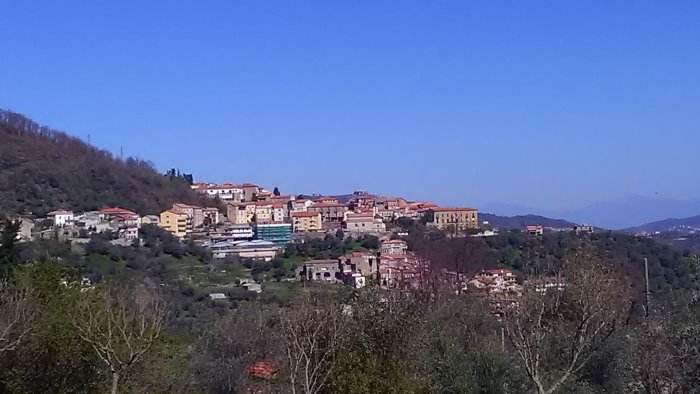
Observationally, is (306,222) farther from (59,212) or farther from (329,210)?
(59,212)

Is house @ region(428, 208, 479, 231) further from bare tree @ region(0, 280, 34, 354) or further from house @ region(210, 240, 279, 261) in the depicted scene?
bare tree @ region(0, 280, 34, 354)

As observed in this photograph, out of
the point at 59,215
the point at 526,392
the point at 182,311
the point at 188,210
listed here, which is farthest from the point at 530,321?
the point at 188,210

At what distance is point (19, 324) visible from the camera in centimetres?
1406

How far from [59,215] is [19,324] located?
Answer: 142 feet

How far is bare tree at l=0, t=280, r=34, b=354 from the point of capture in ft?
42.9

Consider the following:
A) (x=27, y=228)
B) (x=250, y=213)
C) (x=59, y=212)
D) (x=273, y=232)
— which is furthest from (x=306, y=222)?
(x=27, y=228)


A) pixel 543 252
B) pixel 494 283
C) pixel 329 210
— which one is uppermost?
pixel 329 210

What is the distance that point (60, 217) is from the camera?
5472 cm

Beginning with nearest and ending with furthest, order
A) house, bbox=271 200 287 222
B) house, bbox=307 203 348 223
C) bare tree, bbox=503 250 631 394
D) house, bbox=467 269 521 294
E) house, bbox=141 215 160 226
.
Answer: bare tree, bbox=503 250 631 394 → house, bbox=467 269 521 294 → house, bbox=141 215 160 226 → house, bbox=271 200 287 222 → house, bbox=307 203 348 223

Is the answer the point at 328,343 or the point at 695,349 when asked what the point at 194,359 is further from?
the point at 695,349

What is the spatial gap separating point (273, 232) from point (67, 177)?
60.2ft

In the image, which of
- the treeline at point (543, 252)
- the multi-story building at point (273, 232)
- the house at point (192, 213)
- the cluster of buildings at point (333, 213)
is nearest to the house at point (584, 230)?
the treeline at point (543, 252)

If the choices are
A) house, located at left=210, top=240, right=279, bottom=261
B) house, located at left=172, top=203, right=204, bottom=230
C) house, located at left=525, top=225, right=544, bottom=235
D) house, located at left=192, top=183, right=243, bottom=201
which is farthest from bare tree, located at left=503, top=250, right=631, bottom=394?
house, located at left=192, top=183, right=243, bottom=201

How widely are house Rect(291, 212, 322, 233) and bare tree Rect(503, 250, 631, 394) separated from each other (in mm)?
63252
